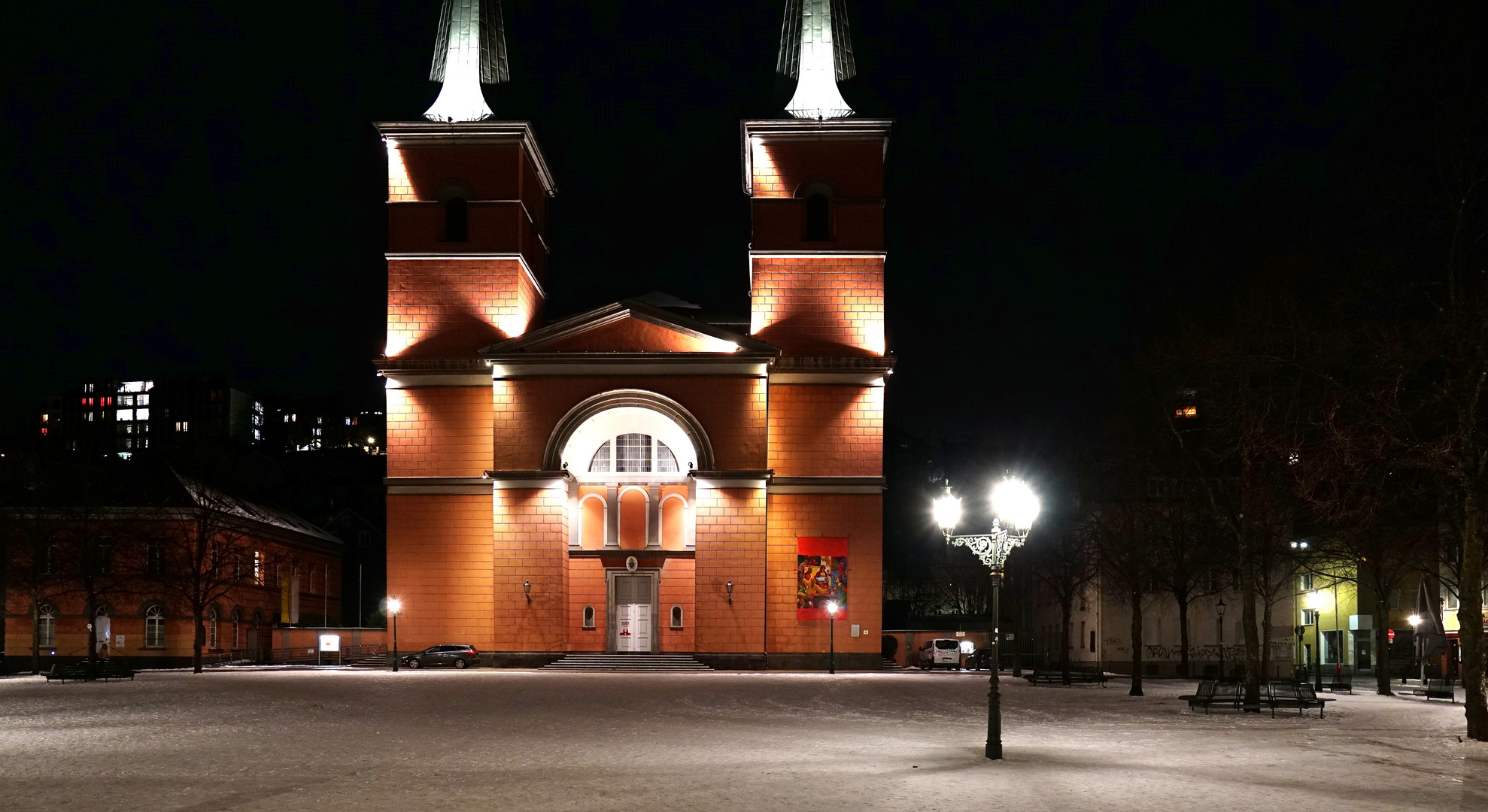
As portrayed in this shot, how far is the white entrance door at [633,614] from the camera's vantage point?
58.0 metres

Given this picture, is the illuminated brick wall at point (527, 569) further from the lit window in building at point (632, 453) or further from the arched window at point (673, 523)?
the arched window at point (673, 523)

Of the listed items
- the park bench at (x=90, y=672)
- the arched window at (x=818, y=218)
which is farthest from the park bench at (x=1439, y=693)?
the park bench at (x=90, y=672)

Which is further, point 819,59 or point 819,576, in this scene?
point 819,59

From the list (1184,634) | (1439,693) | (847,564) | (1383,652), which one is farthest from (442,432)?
(1439,693)

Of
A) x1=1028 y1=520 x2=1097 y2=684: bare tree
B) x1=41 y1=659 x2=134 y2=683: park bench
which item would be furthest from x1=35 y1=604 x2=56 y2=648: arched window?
x1=1028 y1=520 x2=1097 y2=684: bare tree

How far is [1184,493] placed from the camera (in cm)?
4053

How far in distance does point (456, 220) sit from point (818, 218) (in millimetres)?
14207

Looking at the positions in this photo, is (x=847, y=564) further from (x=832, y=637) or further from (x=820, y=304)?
(x=820, y=304)

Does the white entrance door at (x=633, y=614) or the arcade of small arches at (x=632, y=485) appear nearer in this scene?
the arcade of small arches at (x=632, y=485)

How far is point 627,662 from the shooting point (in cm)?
5419

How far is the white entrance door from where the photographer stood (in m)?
58.0

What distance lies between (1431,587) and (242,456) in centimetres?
7308

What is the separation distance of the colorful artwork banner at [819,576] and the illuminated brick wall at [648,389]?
3.98 meters

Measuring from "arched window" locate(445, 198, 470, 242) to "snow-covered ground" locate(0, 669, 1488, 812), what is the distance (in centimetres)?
2657
